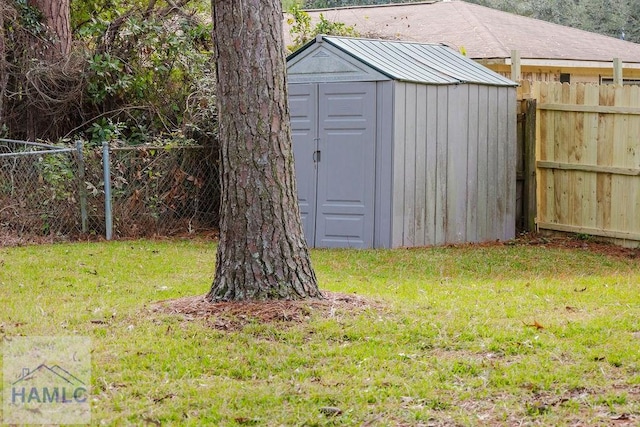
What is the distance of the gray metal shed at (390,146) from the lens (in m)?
10.9

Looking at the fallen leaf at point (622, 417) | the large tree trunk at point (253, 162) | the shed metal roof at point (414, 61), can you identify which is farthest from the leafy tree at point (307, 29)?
the fallen leaf at point (622, 417)

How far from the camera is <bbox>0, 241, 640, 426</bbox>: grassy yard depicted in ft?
15.6

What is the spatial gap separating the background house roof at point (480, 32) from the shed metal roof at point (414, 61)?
17.3ft

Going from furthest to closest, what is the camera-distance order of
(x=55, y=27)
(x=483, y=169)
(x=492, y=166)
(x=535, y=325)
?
1. (x=55, y=27)
2. (x=492, y=166)
3. (x=483, y=169)
4. (x=535, y=325)

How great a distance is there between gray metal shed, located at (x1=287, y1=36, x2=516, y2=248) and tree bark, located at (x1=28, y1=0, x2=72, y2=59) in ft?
12.9

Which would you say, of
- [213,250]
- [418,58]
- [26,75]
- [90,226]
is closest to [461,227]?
[418,58]

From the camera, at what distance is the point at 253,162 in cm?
657

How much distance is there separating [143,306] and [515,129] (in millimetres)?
6767

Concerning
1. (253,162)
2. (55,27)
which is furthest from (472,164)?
(55,27)

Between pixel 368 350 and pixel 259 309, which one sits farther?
pixel 259 309

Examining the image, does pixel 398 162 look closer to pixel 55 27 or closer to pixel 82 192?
pixel 82 192

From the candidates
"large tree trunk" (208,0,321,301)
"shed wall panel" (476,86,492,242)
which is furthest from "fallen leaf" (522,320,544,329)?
"shed wall panel" (476,86,492,242)

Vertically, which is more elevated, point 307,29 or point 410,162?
point 307,29

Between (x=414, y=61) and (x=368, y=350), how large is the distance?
6.75 meters
